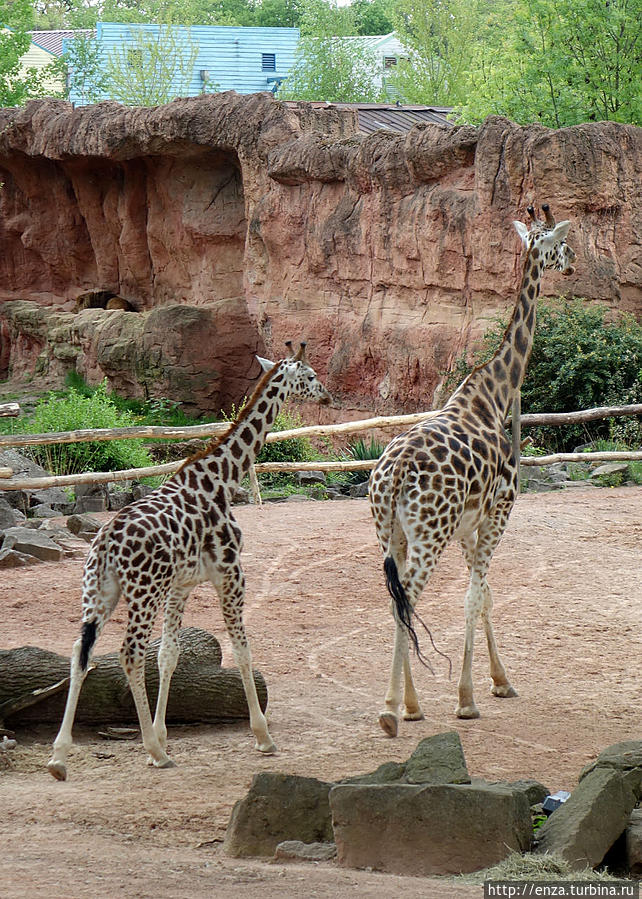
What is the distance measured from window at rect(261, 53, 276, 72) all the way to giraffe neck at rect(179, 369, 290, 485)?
47.8m

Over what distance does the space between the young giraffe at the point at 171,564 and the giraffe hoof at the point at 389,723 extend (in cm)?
67

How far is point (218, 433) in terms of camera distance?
14.7 m

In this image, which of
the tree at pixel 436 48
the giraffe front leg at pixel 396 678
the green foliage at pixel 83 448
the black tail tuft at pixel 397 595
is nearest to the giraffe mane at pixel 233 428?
the black tail tuft at pixel 397 595

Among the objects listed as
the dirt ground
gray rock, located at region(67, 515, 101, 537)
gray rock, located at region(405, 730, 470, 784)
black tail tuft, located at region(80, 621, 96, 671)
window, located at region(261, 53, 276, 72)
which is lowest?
gray rock, located at region(67, 515, 101, 537)

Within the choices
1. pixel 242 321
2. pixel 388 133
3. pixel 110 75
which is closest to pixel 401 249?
pixel 388 133

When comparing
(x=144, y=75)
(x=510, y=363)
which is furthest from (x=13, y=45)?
(x=510, y=363)

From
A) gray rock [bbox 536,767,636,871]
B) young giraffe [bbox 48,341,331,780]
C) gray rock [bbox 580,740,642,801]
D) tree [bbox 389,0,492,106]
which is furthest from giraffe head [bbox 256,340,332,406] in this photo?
tree [bbox 389,0,492,106]

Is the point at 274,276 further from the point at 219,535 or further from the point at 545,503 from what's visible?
the point at 219,535

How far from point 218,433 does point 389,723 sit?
8366 mm

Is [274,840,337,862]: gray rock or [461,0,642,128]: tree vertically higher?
[461,0,642,128]: tree

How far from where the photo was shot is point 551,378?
17891 mm

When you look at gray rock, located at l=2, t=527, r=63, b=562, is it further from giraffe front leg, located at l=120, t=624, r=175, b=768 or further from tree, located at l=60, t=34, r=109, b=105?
tree, located at l=60, t=34, r=109, b=105

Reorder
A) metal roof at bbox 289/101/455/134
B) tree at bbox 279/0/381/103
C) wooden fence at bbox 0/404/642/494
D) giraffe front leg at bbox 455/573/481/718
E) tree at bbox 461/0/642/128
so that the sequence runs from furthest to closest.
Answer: tree at bbox 279/0/381/103 → metal roof at bbox 289/101/455/134 → tree at bbox 461/0/642/128 → wooden fence at bbox 0/404/642/494 → giraffe front leg at bbox 455/573/481/718

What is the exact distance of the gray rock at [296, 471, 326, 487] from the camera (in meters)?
16.1
